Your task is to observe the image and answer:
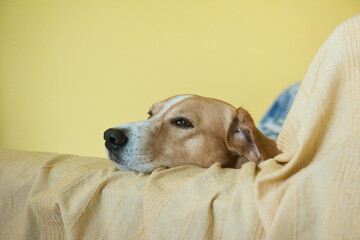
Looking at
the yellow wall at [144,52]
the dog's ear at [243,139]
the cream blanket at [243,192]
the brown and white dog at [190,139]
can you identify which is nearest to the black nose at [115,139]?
the brown and white dog at [190,139]

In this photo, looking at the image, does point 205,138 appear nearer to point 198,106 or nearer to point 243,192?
point 198,106

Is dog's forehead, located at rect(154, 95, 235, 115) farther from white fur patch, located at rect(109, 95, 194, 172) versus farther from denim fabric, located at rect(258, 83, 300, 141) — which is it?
denim fabric, located at rect(258, 83, 300, 141)

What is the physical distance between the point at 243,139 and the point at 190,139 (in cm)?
21

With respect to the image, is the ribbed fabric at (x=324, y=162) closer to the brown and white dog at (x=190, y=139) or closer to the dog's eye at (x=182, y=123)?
the brown and white dog at (x=190, y=139)

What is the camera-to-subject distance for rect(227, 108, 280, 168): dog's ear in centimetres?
110

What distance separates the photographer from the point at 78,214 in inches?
28.0

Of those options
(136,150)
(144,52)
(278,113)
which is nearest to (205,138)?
(136,150)

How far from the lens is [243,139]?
1.19 m

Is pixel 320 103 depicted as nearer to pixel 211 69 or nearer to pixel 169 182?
pixel 169 182

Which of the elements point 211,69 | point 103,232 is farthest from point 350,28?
point 211,69

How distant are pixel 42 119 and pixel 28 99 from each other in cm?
Result: 23

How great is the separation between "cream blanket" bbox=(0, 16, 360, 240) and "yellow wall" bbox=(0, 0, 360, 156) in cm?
206

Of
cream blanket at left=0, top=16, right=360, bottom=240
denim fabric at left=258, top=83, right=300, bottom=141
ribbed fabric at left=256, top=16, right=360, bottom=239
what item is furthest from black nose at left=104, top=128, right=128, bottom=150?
denim fabric at left=258, top=83, right=300, bottom=141

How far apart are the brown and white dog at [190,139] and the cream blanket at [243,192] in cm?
17
